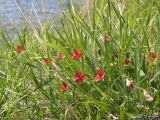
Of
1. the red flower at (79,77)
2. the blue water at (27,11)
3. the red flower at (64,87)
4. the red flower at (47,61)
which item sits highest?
the blue water at (27,11)

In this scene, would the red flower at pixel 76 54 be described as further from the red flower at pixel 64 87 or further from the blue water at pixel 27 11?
the blue water at pixel 27 11

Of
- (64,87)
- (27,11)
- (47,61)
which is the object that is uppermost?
(27,11)

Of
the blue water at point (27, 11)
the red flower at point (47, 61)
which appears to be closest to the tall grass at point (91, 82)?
the red flower at point (47, 61)

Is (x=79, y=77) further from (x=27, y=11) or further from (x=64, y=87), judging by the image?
(x=27, y=11)

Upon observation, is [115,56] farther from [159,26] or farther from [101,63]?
[159,26]

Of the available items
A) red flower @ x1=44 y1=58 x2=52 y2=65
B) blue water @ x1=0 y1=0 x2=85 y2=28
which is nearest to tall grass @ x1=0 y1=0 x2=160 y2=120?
red flower @ x1=44 y1=58 x2=52 y2=65

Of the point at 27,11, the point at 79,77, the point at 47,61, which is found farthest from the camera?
the point at 27,11

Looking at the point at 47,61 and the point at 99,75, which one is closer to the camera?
the point at 99,75

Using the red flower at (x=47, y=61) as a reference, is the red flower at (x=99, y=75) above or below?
below

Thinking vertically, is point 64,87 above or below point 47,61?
below

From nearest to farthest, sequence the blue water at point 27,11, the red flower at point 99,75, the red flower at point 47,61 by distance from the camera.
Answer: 1. the red flower at point 99,75
2. the red flower at point 47,61
3. the blue water at point 27,11

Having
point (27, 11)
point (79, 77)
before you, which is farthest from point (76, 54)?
point (27, 11)

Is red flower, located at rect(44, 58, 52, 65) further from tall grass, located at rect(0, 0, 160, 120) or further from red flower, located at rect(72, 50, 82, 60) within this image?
red flower, located at rect(72, 50, 82, 60)
